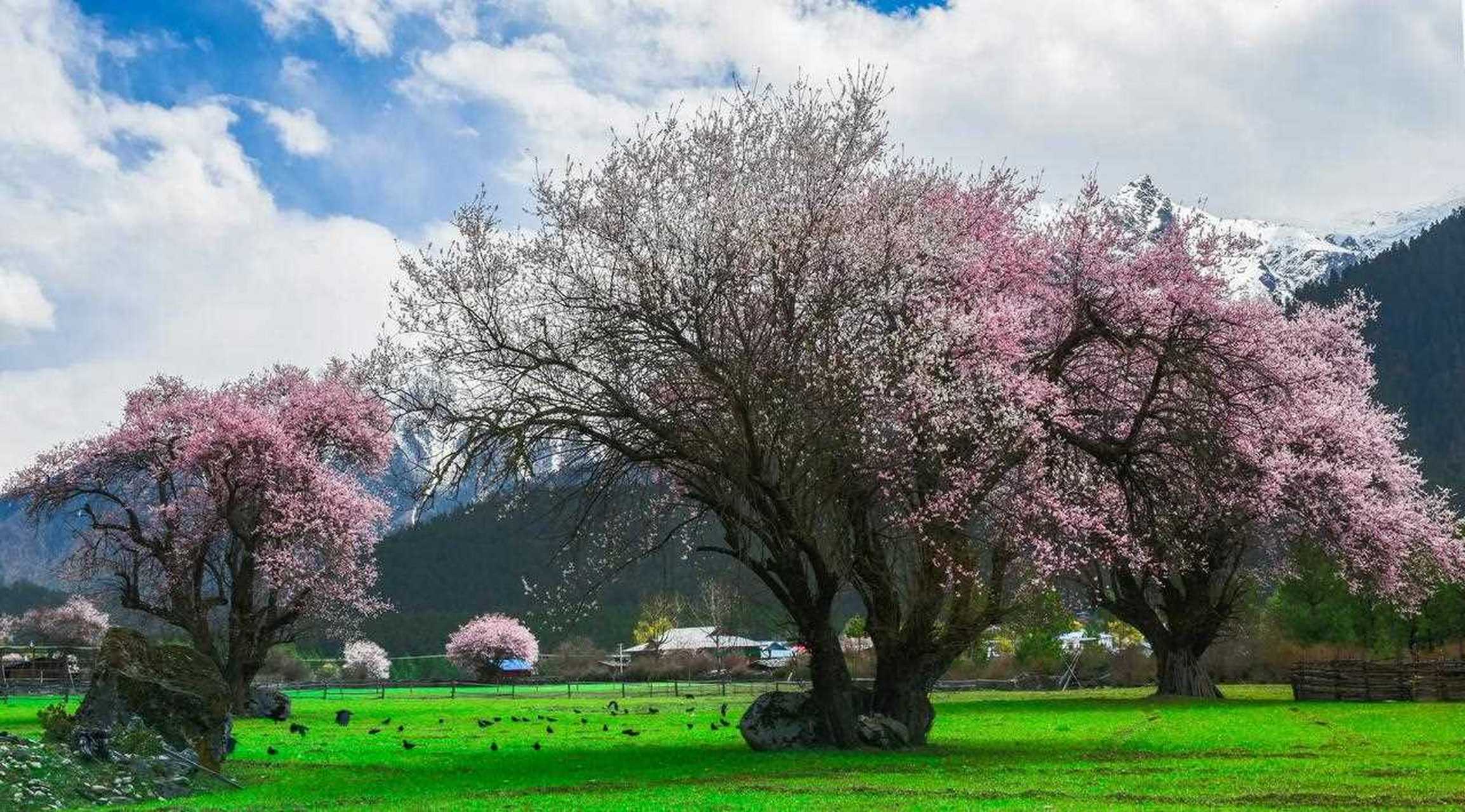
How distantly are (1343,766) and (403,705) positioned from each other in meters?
43.4

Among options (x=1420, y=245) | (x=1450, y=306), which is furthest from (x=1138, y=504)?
(x=1420, y=245)

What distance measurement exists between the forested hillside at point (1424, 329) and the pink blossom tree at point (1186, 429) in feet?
269

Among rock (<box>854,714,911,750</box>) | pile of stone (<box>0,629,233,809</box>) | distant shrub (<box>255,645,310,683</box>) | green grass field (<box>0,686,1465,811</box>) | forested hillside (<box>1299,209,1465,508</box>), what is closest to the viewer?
green grass field (<box>0,686,1465,811</box>)

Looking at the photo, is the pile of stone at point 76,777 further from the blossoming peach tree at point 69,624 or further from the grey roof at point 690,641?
the grey roof at point 690,641

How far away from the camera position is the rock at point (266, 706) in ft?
138

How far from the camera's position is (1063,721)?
3219 cm

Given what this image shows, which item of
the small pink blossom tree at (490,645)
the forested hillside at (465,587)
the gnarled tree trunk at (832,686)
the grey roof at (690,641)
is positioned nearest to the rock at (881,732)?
the gnarled tree trunk at (832,686)

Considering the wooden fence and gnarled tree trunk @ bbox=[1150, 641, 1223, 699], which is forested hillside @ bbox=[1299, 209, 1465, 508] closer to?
the wooden fence

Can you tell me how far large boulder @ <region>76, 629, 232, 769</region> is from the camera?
18.7 meters

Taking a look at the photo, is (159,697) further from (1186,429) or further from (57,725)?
(1186,429)

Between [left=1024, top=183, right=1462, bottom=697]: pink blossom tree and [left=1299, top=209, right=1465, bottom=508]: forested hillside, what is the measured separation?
8206 cm

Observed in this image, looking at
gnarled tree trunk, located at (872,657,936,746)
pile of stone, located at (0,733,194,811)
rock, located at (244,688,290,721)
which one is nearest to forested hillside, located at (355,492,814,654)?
rock, located at (244,688,290,721)

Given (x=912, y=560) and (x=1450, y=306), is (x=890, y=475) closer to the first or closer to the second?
(x=912, y=560)

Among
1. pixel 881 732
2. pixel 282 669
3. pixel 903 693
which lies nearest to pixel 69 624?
pixel 282 669
